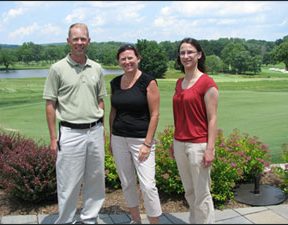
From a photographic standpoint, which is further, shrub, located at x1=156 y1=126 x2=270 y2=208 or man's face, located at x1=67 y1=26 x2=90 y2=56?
shrub, located at x1=156 y1=126 x2=270 y2=208

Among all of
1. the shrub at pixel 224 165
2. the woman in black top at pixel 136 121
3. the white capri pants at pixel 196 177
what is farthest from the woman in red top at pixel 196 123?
the shrub at pixel 224 165

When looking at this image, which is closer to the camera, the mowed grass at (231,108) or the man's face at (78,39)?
the man's face at (78,39)

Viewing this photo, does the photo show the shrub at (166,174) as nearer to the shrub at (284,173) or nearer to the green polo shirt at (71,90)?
the shrub at (284,173)

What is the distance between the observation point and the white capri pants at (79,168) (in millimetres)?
3760

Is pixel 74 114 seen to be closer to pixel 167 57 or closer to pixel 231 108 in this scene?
pixel 231 108

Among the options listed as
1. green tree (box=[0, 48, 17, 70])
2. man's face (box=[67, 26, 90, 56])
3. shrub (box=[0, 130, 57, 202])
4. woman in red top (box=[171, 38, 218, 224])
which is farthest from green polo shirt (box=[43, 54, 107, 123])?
green tree (box=[0, 48, 17, 70])

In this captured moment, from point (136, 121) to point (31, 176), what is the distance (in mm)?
1741

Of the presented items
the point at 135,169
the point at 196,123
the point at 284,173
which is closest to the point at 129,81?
the point at 196,123

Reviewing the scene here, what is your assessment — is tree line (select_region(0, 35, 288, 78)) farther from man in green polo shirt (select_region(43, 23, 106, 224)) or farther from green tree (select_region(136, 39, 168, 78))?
man in green polo shirt (select_region(43, 23, 106, 224))

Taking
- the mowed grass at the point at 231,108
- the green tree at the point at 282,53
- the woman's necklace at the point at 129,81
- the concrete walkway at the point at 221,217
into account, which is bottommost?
the concrete walkway at the point at 221,217

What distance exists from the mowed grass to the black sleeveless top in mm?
3982

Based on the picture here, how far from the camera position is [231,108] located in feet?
40.1

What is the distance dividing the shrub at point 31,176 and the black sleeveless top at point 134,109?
4.13 ft

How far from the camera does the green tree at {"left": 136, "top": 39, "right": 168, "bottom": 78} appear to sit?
66.2 feet
